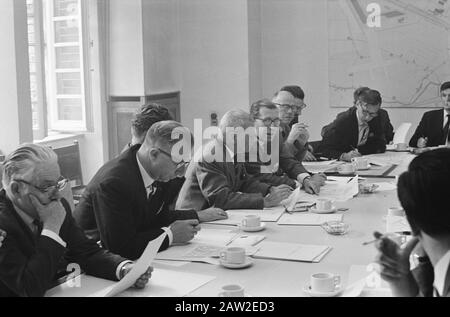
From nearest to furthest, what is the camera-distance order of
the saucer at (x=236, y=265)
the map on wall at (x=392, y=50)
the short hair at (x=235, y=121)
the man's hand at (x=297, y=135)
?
1. the saucer at (x=236, y=265)
2. the short hair at (x=235, y=121)
3. the man's hand at (x=297, y=135)
4. the map on wall at (x=392, y=50)

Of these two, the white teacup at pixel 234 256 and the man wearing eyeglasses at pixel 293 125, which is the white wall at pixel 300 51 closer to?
the man wearing eyeglasses at pixel 293 125

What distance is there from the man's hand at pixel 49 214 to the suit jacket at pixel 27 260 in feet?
0.17

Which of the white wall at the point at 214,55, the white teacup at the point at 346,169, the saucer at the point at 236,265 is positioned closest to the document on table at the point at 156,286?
the saucer at the point at 236,265

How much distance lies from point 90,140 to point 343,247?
3949 millimetres

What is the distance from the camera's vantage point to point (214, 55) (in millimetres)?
7141

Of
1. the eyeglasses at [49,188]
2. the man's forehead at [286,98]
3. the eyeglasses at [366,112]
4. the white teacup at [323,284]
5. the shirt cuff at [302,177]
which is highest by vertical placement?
the man's forehead at [286,98]

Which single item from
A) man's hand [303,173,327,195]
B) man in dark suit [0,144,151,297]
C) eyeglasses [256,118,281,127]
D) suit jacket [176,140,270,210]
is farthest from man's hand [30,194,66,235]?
eyeglasses [256,118,281,127]

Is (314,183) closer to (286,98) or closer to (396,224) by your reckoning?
(396,224)

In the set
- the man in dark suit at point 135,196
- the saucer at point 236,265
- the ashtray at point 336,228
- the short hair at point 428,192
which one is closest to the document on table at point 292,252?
the saucer at point 236,265

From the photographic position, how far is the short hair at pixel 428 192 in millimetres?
1660

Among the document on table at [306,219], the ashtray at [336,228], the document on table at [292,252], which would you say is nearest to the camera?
the document on table at [292,252]

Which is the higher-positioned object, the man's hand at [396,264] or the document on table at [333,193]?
the man's hand at [396,264]

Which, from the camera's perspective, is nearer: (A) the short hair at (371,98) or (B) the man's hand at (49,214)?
(B) the man's hand at (49,214)

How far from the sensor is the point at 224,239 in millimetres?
2990
